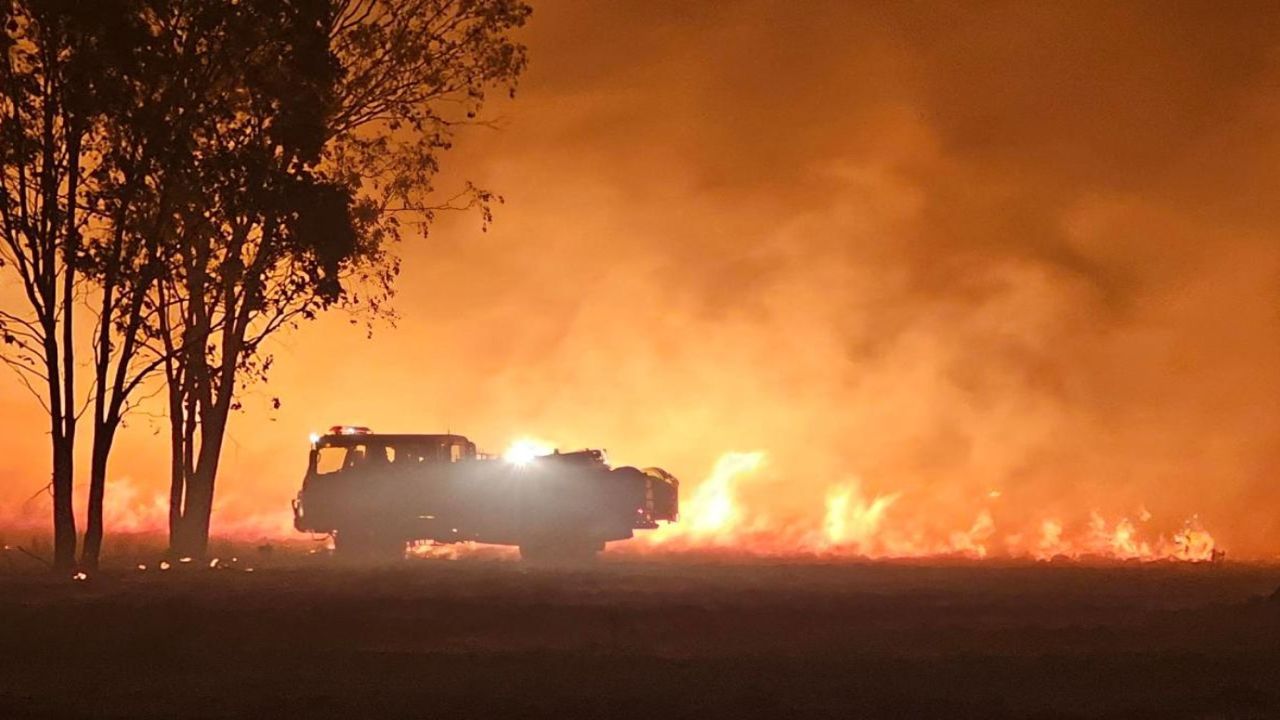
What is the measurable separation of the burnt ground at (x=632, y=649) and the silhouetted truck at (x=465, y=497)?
9.34 meters

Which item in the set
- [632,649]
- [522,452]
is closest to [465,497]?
[522,452]

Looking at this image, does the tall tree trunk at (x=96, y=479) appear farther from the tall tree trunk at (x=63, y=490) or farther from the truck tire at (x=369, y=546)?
the truck tire at (x=369, y=546)

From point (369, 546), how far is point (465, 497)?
9.59 feet

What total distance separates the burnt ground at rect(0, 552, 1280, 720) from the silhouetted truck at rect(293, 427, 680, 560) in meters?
9.34

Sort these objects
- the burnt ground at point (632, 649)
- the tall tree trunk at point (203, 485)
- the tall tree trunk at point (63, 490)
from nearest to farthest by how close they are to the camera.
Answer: the burnt ground at point (632, 649), the tall tree trunk at point (63, 490), the tall tree trunk at point (203, 485)

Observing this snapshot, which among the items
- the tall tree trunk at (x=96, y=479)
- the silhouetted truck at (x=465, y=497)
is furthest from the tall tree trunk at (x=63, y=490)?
the silhouetted truck at (x=465, y=497)

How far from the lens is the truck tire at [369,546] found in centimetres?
3994

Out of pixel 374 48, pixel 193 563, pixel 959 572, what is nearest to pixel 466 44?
pixel 374 48

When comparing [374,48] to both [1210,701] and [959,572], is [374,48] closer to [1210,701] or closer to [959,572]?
[959,572]

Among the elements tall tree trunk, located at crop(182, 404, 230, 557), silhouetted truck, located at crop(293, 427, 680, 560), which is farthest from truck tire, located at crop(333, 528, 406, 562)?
tall tree trunk, located at crop(182, 404, 230, 557)

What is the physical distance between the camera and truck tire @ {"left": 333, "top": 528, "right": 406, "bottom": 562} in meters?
39.9

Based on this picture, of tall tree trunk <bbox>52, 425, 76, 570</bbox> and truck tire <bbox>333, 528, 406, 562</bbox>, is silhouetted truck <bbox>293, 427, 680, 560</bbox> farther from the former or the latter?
tall tree trunk <bbox>52, 425, 76, 570</bbox>

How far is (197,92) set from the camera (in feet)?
107

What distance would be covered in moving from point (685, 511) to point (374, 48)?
17.6m
